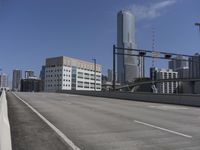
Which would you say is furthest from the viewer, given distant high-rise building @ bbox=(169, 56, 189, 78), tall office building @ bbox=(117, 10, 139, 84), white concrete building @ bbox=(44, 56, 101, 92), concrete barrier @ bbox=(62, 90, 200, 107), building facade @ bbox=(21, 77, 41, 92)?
building facade @ bbox=(21, 77, 41, 92)

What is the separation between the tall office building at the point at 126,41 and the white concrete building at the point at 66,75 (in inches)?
895

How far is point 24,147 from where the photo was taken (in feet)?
28.4

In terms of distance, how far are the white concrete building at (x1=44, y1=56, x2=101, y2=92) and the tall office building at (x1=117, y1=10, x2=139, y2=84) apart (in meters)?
22.7

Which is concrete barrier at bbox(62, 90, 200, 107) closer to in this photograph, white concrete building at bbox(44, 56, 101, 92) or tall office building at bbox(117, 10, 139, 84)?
tall office building at bbox(117, 10, 139, 84)

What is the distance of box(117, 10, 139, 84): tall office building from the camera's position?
12031 cm

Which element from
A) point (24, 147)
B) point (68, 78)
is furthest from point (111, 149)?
point (68, 78)

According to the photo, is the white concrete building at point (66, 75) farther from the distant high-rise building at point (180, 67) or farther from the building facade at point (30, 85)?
the distant high-rise building at point (180, 67)

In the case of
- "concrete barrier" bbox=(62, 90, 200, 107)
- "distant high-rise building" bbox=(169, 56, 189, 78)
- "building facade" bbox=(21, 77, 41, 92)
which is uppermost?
"distant high-rise building" bbox=(169, 56, 189, 78)

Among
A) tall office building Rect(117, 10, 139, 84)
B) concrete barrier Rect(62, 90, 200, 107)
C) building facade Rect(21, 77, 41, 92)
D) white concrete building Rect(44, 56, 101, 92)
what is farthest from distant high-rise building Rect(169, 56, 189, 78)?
concrete barrier Rect(62, 90, 200, 107)

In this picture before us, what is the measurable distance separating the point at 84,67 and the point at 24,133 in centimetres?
15517

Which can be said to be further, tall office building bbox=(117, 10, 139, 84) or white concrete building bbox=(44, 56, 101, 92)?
white concrete building bbox=(44, 56, 101, 92)

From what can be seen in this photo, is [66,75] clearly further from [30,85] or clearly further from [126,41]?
[126,41]

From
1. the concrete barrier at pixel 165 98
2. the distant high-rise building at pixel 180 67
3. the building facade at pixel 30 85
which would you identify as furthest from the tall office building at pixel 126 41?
the concrete barrier at pixel 165 98

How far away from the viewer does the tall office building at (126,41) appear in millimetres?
120312
